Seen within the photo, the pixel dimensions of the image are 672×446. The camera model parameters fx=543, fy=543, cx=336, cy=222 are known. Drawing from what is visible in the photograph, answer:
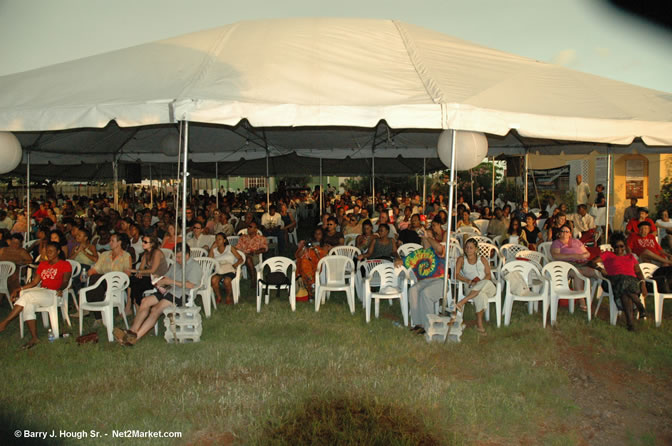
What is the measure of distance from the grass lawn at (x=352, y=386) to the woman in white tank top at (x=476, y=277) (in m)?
0.34

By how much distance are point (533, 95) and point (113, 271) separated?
539 cm

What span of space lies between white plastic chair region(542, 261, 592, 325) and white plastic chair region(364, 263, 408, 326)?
69.3 inches

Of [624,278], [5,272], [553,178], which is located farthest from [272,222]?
[553,178]

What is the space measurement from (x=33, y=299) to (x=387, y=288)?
3990 mm

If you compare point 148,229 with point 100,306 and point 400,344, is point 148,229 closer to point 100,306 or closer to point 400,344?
point 100,306

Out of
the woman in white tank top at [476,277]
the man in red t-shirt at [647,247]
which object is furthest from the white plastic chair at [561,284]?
the man in red t-shirt at [647,247]

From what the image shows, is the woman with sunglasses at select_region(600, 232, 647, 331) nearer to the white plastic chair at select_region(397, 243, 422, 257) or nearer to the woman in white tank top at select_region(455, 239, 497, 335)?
the woman in white tank top at select_region(455, 239, 497, 335)

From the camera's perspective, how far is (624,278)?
21.1 feet

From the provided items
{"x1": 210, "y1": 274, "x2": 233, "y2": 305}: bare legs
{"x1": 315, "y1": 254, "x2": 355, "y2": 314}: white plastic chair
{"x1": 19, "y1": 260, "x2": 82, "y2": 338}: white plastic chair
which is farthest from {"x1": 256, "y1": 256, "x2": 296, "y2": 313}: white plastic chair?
{"x1": 19, "y1": 260, "x2": 82, "y2": 338}: white plastic chair

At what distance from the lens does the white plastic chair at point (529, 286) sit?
6414mm

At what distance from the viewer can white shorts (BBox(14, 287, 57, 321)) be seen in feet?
19.1

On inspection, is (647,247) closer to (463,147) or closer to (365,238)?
(463,147)

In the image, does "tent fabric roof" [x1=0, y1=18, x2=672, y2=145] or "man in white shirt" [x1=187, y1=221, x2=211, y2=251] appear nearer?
"tent fabric roof" [x1=0, y1=18, x2=672, y2=145]

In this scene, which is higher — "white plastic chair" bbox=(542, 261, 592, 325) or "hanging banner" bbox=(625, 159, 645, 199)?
"hanging banner" bbox=(625, 159, 645, 199)
